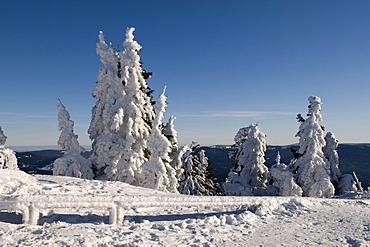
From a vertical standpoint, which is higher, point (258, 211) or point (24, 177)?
point (24, 177)

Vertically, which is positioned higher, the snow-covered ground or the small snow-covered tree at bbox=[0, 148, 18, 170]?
the small snow-covered tree at bbox=[0, 148, 18, 170]

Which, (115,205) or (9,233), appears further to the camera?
(115,205)

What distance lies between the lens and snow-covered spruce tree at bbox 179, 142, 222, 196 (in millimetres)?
34812

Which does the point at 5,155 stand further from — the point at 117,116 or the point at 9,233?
the point at 9,233

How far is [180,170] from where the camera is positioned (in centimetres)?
2783

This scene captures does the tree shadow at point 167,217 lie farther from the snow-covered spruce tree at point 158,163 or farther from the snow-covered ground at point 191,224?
the snow-covered spruce tree at point 158,163

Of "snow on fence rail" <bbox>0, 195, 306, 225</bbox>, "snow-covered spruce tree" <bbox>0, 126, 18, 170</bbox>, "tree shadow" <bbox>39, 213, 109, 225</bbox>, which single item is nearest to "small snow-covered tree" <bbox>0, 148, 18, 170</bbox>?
"snow-covered spruce tree" <bbox>0, 126, 18, 170</bbox>

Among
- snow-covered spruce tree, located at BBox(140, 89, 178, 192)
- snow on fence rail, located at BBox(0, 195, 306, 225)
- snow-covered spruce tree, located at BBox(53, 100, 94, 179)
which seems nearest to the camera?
snow on fence rail, located at BBox(0, 195, 306, 225)

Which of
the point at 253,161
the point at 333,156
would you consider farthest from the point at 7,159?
the point at 333,156

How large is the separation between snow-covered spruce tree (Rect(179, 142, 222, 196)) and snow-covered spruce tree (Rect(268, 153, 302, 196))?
7.69 metres

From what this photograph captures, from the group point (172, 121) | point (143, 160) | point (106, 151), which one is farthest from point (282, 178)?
point (106, 151)

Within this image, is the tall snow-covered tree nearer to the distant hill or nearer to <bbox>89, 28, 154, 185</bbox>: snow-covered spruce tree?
<bbox>89, 28, 154, 185</bbox>: snow-covered spruce tree

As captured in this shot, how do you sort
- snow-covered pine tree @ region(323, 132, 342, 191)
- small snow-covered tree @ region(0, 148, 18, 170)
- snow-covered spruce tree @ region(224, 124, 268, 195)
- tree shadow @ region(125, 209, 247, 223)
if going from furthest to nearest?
snow-covered spruce tree @ region(224, 124, 268, 195) → snow-covered pine tree @ region(323, 132, 342, 191) → small snow-covered tree @ region(0, 148, 18, 170) → tree shadow @ region(125, 209, 247, 223)

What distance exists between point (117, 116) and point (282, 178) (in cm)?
1597
